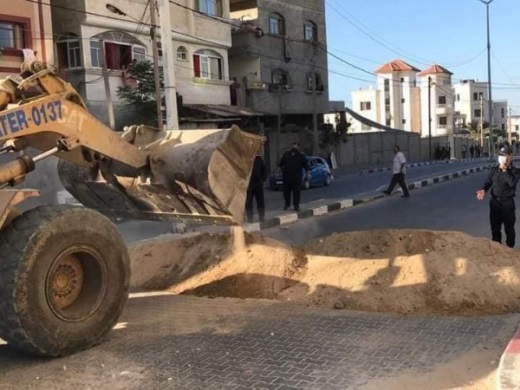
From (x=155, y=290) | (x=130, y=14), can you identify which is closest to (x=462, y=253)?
(x=155, y=290)

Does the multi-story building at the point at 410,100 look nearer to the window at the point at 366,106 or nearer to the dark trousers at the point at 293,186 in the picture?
the window at the point at 366,106

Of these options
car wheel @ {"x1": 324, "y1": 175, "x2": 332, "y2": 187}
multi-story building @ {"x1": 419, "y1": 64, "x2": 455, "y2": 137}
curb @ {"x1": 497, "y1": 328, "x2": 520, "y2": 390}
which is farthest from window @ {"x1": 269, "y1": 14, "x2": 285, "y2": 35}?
multi-story building @ {"x1": 419, "y1": 64, "x2": 455, "y2": 137}

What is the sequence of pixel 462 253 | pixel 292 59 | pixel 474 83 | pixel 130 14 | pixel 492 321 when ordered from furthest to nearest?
pixel 474 83 → pixel 292 59 → pixel 130 14 → pixel 462 253 → pixel 492 321

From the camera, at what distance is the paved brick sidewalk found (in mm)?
4680

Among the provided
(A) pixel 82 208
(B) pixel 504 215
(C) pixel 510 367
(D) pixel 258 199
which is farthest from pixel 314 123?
(C) pixel 510 367

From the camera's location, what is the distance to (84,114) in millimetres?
5789

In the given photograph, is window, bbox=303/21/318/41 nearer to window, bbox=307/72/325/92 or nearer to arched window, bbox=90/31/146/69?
window, bbox=307/72/325/92

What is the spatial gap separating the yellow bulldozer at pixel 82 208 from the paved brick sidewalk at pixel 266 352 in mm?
362

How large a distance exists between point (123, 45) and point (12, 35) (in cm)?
512

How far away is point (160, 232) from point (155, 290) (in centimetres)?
501

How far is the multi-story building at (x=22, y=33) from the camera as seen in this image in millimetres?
21375

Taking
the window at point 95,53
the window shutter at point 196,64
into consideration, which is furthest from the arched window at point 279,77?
the window at point 95,53

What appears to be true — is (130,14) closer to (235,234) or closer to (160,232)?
(160,232)

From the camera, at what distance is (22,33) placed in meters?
22.2
